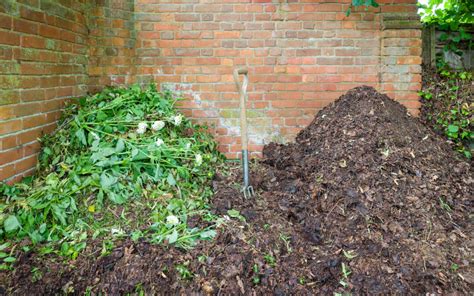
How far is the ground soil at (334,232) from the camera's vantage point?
2.23m

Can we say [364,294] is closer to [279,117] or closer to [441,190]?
[441,190]

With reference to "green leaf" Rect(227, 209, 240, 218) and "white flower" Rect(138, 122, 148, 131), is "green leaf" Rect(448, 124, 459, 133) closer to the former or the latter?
"green leaf" Rect(227, 209, 240, 218)

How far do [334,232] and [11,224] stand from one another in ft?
7.02

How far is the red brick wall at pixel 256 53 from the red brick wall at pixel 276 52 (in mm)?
10

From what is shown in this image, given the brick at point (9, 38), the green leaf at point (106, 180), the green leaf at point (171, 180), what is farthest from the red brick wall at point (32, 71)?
the green leaf at point (171, 180)

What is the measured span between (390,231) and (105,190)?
2021 mm

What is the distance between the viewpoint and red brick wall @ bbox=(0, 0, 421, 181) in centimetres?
390

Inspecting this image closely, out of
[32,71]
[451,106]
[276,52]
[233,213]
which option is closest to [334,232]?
[233,213]

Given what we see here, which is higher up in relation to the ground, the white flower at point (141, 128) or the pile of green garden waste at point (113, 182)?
the white flower at point (141, 128)

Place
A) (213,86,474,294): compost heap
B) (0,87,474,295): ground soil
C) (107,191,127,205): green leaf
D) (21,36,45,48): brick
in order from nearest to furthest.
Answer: (0,87,474,295): ground soil < (213,86,474,294): compost heap < (107,191,127,205): green leaf < (21,36,45,48): brick

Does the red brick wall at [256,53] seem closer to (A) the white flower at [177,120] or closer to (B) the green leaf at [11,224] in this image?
(A) the white flower at [177,120]

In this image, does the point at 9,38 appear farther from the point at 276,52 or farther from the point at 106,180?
the point at 276,52

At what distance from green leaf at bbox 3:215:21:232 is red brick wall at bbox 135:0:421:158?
1993mm

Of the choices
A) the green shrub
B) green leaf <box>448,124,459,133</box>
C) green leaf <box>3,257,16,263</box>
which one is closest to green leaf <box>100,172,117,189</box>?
green leaf <box>3,257,16,263</box>
